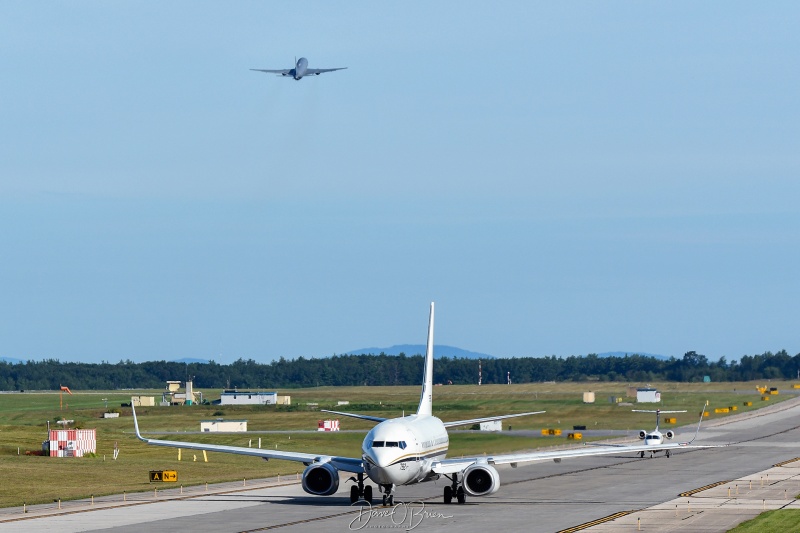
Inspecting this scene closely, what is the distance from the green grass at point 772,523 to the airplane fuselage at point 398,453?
1553 centimetres

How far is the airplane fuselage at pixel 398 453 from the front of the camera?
58.2 meters

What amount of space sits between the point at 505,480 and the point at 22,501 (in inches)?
1277

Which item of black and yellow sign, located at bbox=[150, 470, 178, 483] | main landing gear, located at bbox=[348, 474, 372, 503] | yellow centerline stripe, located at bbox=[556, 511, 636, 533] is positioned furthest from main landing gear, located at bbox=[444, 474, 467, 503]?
black and yellow sign, located at bbox=[150, 470, 178, 483]

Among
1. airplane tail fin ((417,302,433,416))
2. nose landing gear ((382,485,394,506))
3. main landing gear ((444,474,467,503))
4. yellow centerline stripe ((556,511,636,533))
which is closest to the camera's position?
yellow centerline stripe ((556,511,636,533))

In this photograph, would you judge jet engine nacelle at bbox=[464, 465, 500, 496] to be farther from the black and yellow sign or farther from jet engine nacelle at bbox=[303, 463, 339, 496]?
the black and yellow sign

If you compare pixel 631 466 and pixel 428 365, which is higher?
pixel 428 365

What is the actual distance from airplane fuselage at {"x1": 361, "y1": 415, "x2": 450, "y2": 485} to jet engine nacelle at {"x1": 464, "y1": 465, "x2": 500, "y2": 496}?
86.7 inches

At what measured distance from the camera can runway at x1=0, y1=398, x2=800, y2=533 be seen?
5619 cm

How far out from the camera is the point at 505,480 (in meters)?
84.4

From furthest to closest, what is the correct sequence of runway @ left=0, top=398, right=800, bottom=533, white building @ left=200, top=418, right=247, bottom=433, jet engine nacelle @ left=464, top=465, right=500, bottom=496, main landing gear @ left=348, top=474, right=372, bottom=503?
1. white building @ left=200, top=418, right=247, bottom=433
2. main landing gear @ left=348, top=474, right=372, bottom=503
3. jet engine nacelle @ left=464, top=465, right=500, bottom=496
4. runway @ left=0, top=398, right=800, bottom=533

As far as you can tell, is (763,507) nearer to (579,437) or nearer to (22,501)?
(22,501)

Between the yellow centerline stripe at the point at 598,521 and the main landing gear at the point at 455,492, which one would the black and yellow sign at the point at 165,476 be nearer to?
the main landing gear at the point at 455,492

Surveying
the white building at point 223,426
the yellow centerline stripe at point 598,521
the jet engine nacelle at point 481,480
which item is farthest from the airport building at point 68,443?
the yellow centerline stripe at point 598,521

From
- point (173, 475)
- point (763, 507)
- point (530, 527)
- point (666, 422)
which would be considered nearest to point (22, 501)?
point (173, 475)
